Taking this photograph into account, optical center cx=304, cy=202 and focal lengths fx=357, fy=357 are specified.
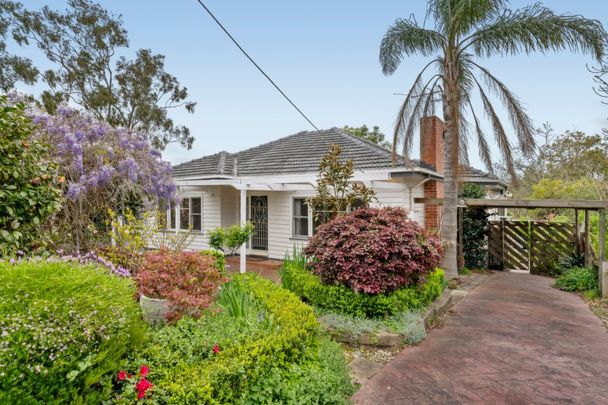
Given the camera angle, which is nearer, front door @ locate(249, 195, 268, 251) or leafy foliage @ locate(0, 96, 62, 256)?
leafy foliage @ locate(0, 96, 62, 256)

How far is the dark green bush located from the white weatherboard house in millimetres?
6556

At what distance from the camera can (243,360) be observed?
3.26 m

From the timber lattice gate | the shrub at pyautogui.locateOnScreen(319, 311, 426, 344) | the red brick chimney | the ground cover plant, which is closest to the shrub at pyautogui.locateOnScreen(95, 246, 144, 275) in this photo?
the shrub at pyautogui.locateOnScreen(319, 311, 426, 344)

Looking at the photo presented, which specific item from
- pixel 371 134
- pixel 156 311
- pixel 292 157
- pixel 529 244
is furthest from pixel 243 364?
pixel 371 134

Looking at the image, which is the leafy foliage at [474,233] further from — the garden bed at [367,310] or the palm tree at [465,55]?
the garden bed at [367,310]

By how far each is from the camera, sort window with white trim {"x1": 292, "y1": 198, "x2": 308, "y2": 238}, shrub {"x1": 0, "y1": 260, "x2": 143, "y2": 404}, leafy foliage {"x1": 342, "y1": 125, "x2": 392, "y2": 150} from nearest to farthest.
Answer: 1. shrub {"x1": 0, "y1": 260, "x2": 143, "y2": 404}
2. window with white trim {"x1": 292, "y1": 198, "x2": 308, "y2": 238}
3. leafy foliage {"x1": 342, "y1": 125, "x2": 392, "y2": 150}

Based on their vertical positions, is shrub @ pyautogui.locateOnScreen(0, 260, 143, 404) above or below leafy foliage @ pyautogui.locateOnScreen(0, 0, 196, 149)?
below

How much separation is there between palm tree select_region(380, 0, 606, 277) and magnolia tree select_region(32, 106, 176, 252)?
7120mm

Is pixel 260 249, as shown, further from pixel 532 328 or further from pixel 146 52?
pixel 146 52

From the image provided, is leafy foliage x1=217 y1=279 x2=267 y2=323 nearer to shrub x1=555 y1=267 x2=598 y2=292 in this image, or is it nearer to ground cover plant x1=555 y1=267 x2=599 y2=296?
ground cover plant x1=555 y1=267 x2=599 y2=296

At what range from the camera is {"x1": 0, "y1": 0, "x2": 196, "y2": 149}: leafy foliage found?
78.8 feet

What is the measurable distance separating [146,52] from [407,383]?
29.9 m

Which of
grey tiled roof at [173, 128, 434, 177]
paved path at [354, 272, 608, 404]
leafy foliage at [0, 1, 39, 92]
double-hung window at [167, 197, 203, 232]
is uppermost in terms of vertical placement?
leafy foliage at [0, 1, 39, 92]

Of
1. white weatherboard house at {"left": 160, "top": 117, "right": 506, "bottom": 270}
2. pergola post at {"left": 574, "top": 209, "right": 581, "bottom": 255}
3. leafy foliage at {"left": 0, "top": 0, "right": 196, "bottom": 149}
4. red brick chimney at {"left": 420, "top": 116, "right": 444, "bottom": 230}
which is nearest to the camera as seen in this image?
white weatherboard house at {"left": 160, "top": 117, "right": 506, "bottom": 270}
